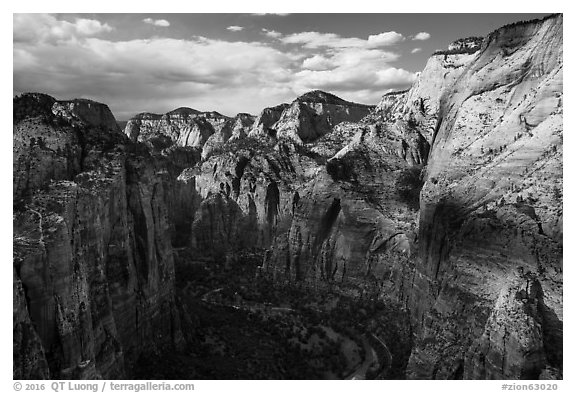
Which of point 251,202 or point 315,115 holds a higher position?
point 315,115

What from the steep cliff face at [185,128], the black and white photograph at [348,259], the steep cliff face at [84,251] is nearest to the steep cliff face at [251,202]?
the black and white photograph at [348,259]

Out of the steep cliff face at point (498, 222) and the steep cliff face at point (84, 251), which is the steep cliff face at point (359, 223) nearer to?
the steep cliff face at point (498, 222)

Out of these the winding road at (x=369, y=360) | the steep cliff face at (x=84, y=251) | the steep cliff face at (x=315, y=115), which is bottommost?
the winding road at (x=369, y=360)

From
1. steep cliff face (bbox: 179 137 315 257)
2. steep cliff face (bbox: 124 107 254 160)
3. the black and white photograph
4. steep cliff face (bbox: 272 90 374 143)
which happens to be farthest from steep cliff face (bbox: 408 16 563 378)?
steep cliff face (bbox: 124 107 254 160)

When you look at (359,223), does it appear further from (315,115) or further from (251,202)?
(315,115)

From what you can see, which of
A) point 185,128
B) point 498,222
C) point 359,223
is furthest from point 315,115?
point 498,222

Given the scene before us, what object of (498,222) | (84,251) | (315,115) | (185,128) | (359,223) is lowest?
(84,251)

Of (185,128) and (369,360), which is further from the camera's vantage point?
(185,128)
